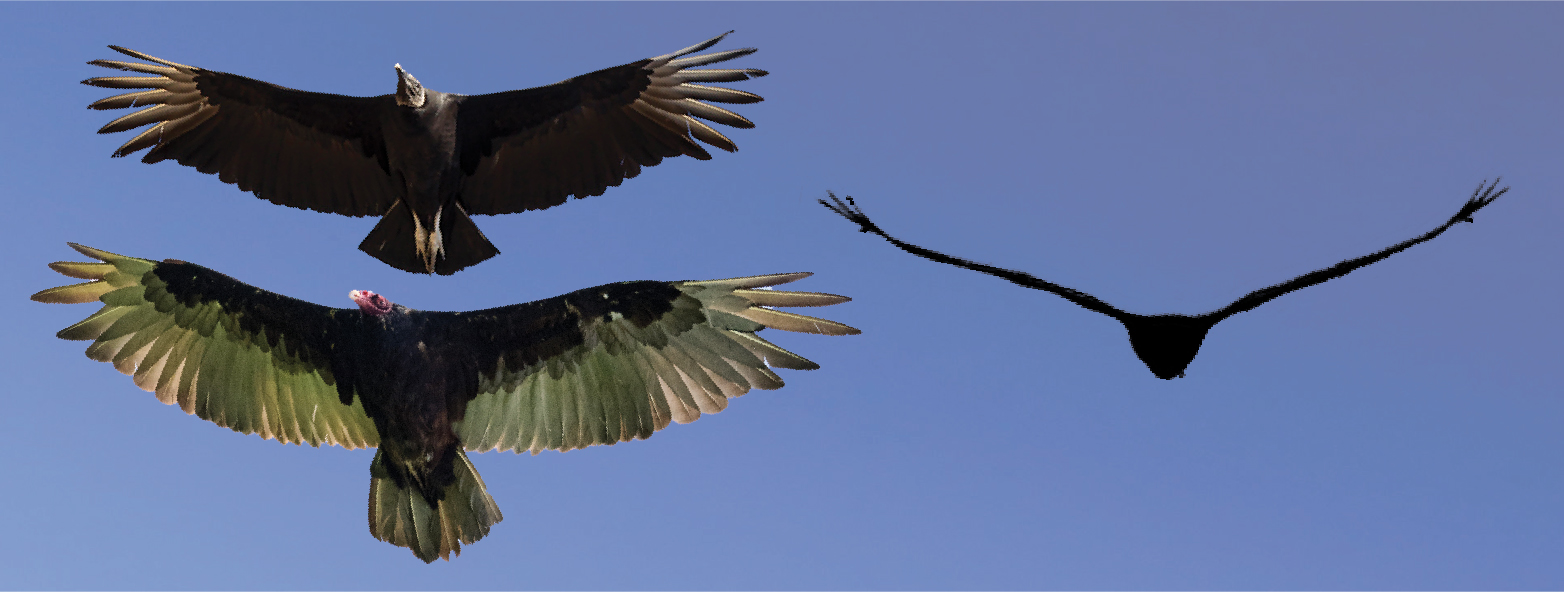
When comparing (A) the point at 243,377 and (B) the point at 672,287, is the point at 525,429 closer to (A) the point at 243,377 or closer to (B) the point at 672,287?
(B) the point at 672,287

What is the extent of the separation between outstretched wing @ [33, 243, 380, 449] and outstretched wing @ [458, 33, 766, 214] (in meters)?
1.48

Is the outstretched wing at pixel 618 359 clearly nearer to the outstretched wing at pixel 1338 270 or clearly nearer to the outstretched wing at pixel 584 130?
the outstretched wing at pixel 584 130

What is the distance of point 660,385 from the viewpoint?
777 cm

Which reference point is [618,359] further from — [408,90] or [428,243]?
[408,90]

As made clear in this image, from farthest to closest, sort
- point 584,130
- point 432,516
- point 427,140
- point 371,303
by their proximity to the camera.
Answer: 1. point 584,130
2. point 427,140
3. point 432,516
4. point 371,303

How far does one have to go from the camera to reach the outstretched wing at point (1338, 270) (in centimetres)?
714

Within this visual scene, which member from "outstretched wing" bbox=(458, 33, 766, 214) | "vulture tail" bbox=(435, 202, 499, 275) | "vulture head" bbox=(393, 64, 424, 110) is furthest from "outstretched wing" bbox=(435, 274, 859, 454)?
"vulture head" bbox=(393, 64, 424, 110)

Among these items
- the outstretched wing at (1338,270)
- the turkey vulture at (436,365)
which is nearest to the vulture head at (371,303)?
the turkey vulture at (436,365)

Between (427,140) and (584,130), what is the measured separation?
963 mm

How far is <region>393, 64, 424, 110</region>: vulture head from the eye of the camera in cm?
757

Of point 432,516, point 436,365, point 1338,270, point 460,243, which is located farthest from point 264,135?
point 1338,270

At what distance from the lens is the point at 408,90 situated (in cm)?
762

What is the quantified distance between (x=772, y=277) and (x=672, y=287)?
0.68m

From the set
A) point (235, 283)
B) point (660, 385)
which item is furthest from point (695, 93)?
point (235, 283)
